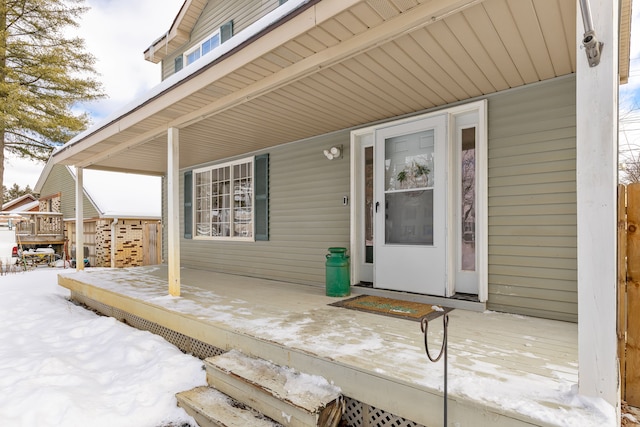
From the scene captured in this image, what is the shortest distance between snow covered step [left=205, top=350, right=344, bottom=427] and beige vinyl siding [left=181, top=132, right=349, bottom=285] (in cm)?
244

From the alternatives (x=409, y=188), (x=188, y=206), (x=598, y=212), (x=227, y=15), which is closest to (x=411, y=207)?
(x=409, y=188)

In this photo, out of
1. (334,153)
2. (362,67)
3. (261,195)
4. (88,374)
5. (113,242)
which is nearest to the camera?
(362,67)

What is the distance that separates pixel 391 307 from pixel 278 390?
1.71 metres

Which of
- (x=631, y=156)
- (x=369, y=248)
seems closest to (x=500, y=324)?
(x=369, y=248)

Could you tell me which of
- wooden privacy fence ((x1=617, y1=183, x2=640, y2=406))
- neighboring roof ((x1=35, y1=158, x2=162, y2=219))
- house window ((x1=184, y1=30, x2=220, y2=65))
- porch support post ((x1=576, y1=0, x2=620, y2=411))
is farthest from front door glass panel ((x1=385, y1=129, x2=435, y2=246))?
neighboring roof ((x1=35, y1=158, x2=162, y2=219))

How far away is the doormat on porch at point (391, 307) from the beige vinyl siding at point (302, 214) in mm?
974

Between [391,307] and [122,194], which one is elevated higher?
[122,194]

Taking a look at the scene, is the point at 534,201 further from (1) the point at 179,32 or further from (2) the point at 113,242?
(2) the point at 113,242

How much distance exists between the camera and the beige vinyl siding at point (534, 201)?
3031 millimetres

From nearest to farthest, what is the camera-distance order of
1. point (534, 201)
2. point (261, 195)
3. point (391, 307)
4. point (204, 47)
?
point (534, 201) → point (391, 307) → point (261, 195) → point (204, 47)

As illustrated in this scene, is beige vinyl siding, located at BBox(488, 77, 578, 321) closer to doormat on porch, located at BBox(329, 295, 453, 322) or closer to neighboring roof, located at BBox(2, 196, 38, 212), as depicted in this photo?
doormat on porch, located at BBox(329, 295, 453, 322)

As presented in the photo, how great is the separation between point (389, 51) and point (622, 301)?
2.35 metres

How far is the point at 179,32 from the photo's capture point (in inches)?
296

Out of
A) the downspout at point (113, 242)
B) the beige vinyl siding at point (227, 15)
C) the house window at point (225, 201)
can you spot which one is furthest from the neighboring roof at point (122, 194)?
the beige vinyl siding at point (227, 15)
